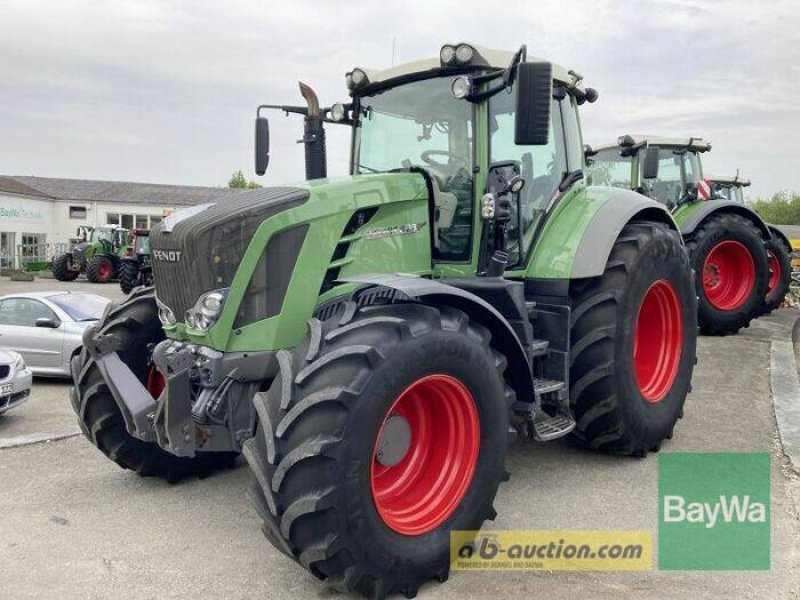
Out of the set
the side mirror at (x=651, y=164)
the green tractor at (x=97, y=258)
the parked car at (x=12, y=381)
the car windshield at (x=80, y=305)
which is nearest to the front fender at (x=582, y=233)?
the side mirror at (x=651, y=164)

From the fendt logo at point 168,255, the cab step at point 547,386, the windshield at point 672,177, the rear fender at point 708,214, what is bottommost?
the cab step at point 547,386

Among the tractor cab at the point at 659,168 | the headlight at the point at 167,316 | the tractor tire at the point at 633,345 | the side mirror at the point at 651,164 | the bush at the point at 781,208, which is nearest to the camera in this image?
the headlight at the point at 167,316

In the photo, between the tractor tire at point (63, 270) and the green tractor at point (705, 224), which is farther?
the tractor tire at point (63, 270)

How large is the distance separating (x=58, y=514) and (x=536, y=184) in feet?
12.5

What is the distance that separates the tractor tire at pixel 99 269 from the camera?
27438mm

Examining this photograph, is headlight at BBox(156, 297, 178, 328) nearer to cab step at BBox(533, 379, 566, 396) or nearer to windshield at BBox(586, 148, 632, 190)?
cab step at BBox(533, 379, 566, 396)

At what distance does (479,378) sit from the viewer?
3.55 m

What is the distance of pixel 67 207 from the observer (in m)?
44.7

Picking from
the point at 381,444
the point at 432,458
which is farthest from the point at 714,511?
the point at 381,444

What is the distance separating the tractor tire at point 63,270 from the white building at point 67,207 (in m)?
10.2

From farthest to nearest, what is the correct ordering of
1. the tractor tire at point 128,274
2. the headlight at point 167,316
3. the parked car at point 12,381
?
the tractor tire at point 128,274
the parked car at point 12,381
the headlight at point 167,316

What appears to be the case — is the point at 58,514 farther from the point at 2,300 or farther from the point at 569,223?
the point at 2,300

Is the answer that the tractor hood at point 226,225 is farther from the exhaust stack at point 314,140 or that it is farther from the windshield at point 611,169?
the windshield at point 611,169

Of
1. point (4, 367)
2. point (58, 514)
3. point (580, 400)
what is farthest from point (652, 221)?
point (4, 367)
